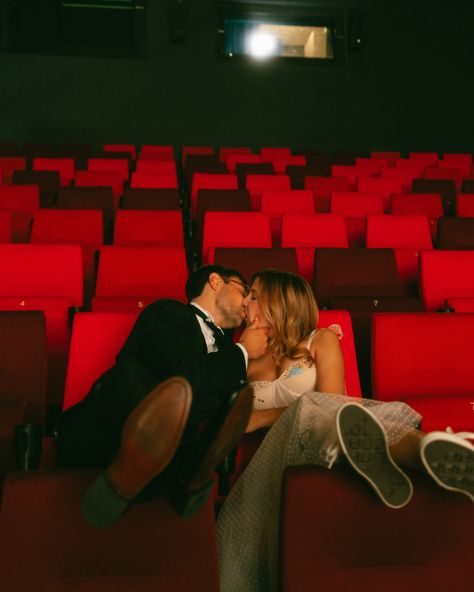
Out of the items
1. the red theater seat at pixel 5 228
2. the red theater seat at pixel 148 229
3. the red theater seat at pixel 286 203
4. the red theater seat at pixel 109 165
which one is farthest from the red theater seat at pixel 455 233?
the red theater seat at pixel 109 165

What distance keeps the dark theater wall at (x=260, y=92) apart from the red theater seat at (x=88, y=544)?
541cm

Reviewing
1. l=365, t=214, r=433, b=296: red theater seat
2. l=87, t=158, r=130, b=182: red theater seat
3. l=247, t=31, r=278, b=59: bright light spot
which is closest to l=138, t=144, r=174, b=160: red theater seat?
l=87, t=158, r=130, b=182: red theater seat

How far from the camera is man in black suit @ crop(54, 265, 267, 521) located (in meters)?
0.74

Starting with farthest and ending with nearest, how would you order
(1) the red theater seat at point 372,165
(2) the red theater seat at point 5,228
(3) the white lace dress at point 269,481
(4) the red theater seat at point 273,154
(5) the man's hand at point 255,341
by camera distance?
(4) the red theater seat at point 273,154
(1) the red theater seat at point 372,165
(2) the red theater seat at point 5,228
(5) the man's hand at point 255,341
(3) the white lace dress at point 269,481

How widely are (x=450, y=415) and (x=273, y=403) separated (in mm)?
392

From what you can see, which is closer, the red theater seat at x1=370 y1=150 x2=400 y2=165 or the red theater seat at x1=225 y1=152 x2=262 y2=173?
the red theater seat at x1=225 y1=152 x2=262 y2=173

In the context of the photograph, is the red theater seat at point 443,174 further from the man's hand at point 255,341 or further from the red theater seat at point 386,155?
the man's hand at point 255,341

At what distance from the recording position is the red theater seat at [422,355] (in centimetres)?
146

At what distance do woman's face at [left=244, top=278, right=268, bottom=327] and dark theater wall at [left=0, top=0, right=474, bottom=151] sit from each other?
4788mm

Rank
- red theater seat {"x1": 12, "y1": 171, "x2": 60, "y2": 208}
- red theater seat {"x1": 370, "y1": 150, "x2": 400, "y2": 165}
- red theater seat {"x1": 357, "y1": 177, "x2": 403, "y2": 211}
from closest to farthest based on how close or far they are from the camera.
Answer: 1. red theater seat {"x1": 12, "y1": 171, "x2": 60, "y2": 208}
2. red theater seat {"x1": 357, "y1": 177, "x2": 403, "y2": 211}
3. red theater seat {"x1": 370, "y1": 150, "x2": 400, "y2": 165}

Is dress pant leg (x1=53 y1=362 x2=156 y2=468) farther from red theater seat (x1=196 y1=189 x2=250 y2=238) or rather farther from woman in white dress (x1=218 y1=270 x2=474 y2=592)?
red theater seat (x1=196 y1=189 x2=250 y2=238)

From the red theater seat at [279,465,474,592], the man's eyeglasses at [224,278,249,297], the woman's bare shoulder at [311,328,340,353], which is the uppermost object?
the man's eyeglasses at [224,278,249,297]

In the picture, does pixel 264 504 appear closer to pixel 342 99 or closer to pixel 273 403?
pixel 273 403

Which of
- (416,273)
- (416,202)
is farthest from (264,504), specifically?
(416,202)
